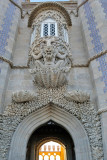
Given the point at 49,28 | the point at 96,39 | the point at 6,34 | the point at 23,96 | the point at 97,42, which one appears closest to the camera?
the point at 23,96

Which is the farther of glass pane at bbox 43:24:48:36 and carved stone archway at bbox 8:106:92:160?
glass pane at bbox 43:24:48:36

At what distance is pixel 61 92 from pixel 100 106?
1.71 m

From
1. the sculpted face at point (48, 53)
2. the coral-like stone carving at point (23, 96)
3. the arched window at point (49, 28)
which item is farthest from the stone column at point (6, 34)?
the sculpted face at point (48, 53)

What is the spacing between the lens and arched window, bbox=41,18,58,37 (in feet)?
29.5

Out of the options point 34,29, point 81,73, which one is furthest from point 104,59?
point 34,29

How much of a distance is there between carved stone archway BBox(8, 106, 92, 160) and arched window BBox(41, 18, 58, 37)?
4217mm

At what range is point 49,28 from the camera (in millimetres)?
9281

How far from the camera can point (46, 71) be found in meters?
7.00

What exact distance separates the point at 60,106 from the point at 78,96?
0.84 meters

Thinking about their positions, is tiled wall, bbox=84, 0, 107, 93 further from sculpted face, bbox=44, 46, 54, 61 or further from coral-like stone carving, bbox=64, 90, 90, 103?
sculpted face, bbox=44, 46, 54, 61

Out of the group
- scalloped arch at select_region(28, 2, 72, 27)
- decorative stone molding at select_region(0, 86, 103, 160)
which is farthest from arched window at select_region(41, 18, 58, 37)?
decorative stone molding at select_region(0, 86, 103, 160)

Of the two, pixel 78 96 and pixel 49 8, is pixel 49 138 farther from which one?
pixel 49 8

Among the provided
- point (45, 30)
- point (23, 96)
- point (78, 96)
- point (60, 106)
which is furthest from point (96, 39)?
point (23, 96)

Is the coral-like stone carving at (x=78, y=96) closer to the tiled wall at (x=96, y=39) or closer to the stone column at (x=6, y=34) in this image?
the tiled wall at (x=96, y=39)
